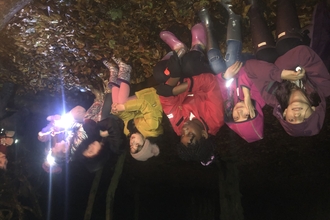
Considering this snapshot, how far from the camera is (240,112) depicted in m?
2.75

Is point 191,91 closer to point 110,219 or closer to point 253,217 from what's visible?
point 110,219

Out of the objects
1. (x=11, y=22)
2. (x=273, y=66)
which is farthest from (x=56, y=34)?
(x=273, y=66)

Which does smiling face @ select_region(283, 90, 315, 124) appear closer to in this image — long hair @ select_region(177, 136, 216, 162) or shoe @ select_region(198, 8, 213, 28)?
long hair @ select_region(177, 136, 216, 162)

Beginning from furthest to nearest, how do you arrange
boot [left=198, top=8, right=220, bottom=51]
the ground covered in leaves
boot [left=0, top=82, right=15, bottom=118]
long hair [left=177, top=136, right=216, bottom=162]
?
boot [left=0, top=82, right=15, bottom=118] < the ground covered in leaves < boot [left=198, top=8, right=220, bottom=51] < long hair [left=177, top=136, right=216, bottom=162]

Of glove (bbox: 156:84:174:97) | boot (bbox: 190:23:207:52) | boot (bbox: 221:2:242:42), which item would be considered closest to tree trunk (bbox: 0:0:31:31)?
glove (bbox: 156:84:174:97)

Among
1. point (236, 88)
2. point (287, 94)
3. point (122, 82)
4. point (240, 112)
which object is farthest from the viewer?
point (122, 82)

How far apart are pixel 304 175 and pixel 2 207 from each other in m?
7.87

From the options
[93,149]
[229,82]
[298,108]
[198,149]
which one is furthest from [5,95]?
[298,108]

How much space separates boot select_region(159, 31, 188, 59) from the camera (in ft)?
10.5

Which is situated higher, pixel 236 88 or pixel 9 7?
pixel 9 7

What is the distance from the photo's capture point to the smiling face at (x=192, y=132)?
3.00 meters

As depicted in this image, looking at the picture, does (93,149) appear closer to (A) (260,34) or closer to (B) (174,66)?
(B) (174,66)

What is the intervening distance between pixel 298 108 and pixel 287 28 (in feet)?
2.57

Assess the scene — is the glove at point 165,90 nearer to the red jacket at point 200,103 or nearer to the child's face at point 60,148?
the red jacket at point 200,103
